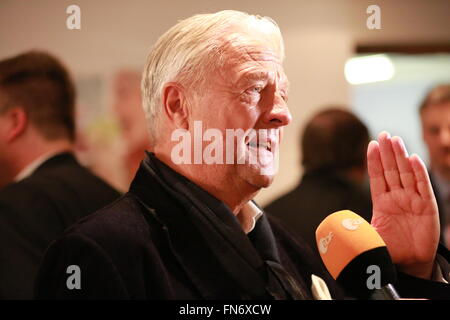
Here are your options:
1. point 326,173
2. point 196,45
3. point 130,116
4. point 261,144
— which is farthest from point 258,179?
point 130,116

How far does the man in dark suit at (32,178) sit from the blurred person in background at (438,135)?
2.43 ft

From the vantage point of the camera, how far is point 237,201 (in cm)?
140

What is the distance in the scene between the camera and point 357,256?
1.28 metres

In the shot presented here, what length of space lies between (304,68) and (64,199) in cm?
62

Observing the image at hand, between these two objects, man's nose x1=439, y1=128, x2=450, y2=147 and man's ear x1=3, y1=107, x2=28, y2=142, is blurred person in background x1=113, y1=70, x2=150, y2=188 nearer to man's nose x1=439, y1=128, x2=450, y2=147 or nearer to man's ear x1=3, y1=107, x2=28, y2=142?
man's ear x1=3, y1=107, x2=28, y2=142

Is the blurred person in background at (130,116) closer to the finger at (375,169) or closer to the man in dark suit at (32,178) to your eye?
the man in dark suit at (32,178)

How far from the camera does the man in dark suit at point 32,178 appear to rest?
1.57 m

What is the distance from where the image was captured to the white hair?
135cm

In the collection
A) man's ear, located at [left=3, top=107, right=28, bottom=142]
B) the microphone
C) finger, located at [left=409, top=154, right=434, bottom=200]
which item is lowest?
the microphone

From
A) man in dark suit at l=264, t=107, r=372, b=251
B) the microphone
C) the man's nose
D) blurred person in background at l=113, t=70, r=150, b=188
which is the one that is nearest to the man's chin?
the microphone

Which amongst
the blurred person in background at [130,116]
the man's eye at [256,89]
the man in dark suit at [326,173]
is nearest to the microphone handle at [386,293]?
the man in dark suit at [326,173]

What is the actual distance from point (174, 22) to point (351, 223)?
1.78 ft
